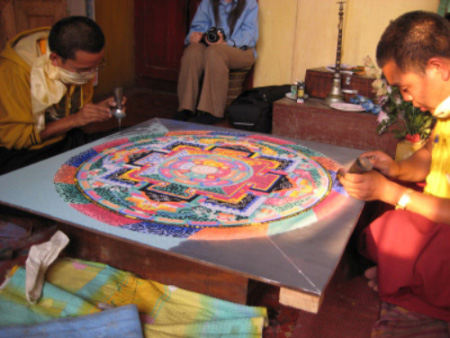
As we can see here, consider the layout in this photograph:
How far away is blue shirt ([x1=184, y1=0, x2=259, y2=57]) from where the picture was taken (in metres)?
3.81

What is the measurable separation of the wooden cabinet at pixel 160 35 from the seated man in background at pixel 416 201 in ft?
12.6

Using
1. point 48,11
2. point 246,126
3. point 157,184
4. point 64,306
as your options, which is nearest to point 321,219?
point 157,184

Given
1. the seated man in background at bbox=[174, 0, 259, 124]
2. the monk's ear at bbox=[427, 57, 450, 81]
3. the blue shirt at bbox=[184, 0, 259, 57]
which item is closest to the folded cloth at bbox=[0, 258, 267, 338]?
the monk's ear at bbox=[427, 57, 450, 81]

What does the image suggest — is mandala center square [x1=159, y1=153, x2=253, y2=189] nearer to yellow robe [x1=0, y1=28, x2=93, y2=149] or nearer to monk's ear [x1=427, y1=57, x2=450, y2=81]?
monk's ear [x1=427, y1=57, x2=450, y2=81]

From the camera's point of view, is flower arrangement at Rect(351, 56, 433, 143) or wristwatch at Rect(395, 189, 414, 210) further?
flower arrangement at Rect(351, 56, 433, 143)

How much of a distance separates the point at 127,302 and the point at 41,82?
3.94ft

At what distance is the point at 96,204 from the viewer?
4.54 ft

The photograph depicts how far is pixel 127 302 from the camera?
56.9 inches

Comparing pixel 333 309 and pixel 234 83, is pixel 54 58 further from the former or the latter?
pixel 234 83

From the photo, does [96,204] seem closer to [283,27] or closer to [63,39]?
[63,39]

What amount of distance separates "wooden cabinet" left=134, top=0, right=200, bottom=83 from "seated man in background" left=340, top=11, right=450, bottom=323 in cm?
383

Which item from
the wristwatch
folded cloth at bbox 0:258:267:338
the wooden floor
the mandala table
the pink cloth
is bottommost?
the wooden floor

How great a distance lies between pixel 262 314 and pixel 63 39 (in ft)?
4.92

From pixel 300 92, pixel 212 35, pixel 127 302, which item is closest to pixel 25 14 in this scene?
pixel 212 35
